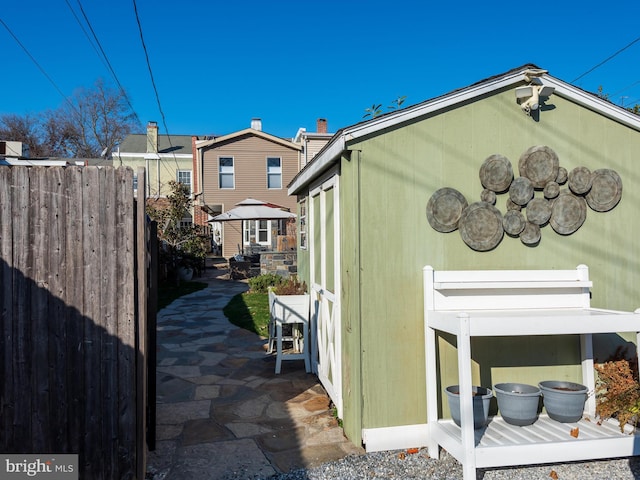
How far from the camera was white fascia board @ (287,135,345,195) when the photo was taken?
3442 millimetres

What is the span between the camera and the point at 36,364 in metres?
2.60

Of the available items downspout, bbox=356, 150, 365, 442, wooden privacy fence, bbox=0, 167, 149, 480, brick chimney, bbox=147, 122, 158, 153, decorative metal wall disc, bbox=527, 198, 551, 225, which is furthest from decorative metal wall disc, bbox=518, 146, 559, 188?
brick chimney, bbox=147, 122, 158, 153

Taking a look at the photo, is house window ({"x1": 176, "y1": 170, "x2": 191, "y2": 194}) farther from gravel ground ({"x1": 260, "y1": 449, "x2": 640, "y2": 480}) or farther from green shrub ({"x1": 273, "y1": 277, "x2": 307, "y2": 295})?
gravel ground ({"x1": 260, "y1": 449, "x2": 640, "y2": 480})

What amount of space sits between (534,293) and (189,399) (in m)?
3.40

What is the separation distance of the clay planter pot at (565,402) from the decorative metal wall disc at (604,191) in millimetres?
1478

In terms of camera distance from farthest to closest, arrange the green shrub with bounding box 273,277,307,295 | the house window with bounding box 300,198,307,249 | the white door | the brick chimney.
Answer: the brick chimney < the house window with bounding box 300,198,307,249 < the green shrub with bounding box 273,277,307,295 < the white door

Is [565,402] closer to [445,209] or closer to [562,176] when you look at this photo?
[445,209]

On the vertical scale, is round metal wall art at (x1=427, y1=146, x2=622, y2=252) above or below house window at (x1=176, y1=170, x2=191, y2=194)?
below

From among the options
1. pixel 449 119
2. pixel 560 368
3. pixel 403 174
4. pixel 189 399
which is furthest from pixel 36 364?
pixel 560 368

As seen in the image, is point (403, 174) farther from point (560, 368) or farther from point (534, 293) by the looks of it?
point (560, 368)

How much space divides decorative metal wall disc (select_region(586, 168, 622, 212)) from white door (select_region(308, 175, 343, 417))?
83.8 inches

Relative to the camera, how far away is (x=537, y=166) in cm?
363

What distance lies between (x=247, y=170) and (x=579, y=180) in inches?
682

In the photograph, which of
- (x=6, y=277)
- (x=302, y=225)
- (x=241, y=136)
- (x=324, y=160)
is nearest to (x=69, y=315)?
(x=6, y=277)
